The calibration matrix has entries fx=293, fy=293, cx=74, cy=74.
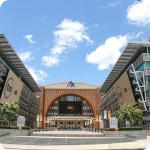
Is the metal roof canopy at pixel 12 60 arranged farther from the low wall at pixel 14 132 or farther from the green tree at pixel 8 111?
the low wall at pixel 14 132

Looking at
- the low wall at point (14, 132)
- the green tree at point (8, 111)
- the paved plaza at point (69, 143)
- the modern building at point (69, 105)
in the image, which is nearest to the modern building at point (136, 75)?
the green tree at point (8, 111)

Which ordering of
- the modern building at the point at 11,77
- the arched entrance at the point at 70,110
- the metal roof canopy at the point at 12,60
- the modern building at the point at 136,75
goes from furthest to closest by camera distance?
the arched entrance at the point at 70,110, the modern building at the point at 11,77, the metal roof canopy at the point at 12,60, the modern building at the point at 136,75

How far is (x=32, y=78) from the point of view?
102 metres

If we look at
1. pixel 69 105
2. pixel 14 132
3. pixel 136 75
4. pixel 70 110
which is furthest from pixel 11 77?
pixel 70 110

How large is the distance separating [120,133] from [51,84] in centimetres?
10554

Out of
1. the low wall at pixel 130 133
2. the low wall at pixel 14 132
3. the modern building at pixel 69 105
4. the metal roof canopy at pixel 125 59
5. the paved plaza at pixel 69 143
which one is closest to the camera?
the paved plaza at pixel 69 143

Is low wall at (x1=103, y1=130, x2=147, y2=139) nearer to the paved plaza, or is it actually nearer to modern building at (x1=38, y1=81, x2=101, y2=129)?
the paved plaza

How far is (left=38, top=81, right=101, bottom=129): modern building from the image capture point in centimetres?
14550

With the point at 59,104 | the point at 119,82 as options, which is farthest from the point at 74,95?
the point at 119,82

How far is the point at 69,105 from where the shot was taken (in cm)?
15212

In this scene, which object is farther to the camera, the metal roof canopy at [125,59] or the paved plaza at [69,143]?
the metal roof canopy at [125,59]

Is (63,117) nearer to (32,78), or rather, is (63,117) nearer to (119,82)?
(32,78)

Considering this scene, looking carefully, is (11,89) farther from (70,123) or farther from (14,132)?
(70,123)

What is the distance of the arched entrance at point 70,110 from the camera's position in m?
151
